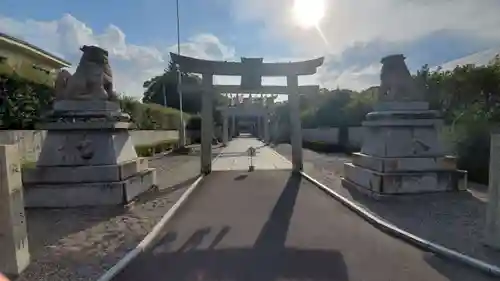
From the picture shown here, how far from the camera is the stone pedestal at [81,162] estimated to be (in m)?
7.73

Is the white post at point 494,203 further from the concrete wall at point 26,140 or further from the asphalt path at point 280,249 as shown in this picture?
the concrete wall at point 26,140

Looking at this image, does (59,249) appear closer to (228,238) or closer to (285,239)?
(228,238)

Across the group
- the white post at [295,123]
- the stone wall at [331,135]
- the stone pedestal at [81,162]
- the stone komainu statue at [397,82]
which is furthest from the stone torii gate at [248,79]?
the stone wall at [331,135]

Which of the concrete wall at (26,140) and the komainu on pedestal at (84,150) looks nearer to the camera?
the komainu on pedestal at (84,150)

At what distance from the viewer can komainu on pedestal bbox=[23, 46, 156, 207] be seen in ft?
25.4

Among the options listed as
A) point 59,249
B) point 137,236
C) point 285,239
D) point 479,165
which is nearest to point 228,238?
point 285,239

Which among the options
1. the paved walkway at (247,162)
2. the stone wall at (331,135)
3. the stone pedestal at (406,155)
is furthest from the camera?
the stone wall at (331,135)

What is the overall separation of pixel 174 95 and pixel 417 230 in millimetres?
52464

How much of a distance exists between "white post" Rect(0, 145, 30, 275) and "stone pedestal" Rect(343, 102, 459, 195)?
6.41 meters

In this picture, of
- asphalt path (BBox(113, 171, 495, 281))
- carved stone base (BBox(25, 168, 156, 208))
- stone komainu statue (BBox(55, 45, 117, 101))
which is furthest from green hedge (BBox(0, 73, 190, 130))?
asphalt path (BBox(113, 171, 495, 281))

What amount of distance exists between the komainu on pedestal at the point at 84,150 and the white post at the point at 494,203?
6189 mm

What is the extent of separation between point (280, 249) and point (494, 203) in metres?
2.77

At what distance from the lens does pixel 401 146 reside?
8461 millimetres

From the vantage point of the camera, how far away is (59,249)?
525 centimetres
